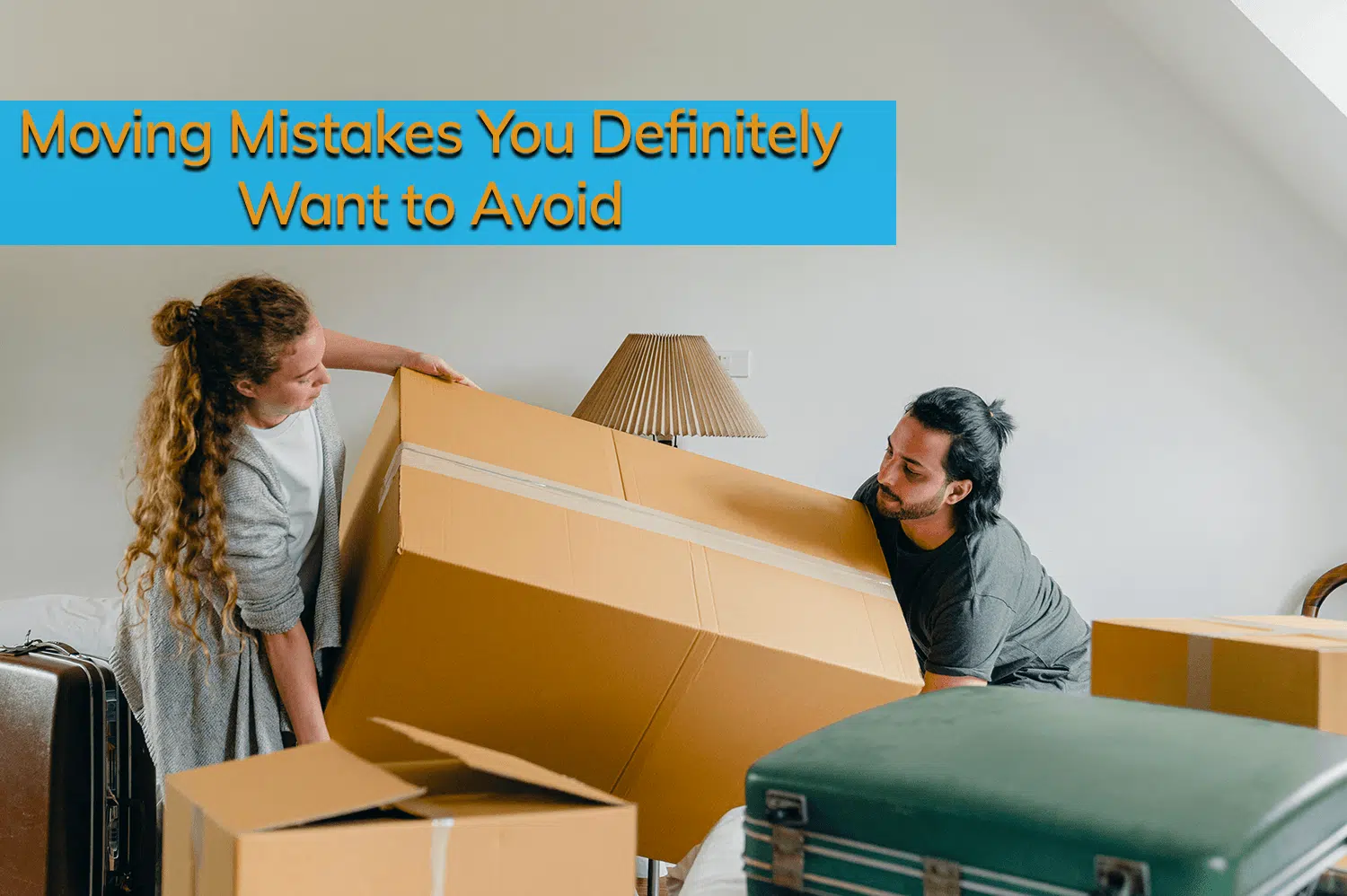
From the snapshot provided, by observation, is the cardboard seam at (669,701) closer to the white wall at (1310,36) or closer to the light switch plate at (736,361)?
the light switch plate at (736,361)

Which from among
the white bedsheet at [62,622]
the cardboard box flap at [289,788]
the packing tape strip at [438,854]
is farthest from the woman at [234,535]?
the white bedsheet at [62,622]

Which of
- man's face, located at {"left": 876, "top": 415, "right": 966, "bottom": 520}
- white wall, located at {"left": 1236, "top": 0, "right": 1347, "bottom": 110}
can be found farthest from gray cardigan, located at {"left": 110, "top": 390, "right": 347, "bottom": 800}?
white wall, located at {"left": 1236, "top": 0, "right": 1347, "bottom": 110}

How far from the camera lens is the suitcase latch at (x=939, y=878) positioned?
718mm

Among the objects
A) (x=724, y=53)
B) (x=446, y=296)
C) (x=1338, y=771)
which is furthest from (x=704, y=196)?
(x=1338, y=771)

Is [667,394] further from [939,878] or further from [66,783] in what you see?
[939,878]

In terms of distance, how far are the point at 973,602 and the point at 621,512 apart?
0.58 metres

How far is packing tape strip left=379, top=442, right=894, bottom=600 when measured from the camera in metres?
1.30

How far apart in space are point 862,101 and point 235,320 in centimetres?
182

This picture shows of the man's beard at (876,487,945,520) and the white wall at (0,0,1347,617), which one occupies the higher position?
the white wall at (0,0,1347,617)

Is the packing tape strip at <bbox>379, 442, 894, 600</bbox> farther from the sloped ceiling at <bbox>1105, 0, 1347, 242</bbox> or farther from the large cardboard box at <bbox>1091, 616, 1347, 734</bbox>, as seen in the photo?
the sloped ceiling at <bbox>1105, 0, 1347, 242</bbox>

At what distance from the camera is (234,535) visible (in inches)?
52.6

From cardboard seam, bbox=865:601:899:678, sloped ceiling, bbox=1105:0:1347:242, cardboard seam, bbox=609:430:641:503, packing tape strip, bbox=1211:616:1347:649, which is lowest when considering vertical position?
cardboard seam, bbox=865:601:899:678

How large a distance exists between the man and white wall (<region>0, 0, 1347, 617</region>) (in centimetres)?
94

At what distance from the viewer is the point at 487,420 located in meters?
1.49
